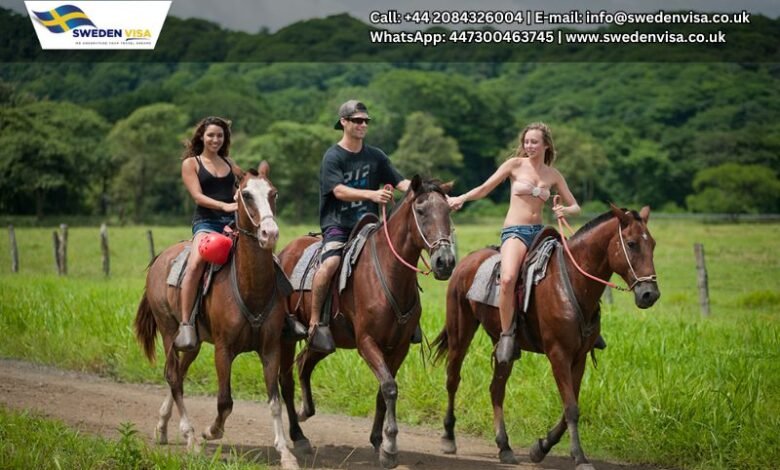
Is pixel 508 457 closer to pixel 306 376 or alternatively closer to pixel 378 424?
pixel 378 424

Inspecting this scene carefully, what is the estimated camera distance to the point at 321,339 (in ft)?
28.2

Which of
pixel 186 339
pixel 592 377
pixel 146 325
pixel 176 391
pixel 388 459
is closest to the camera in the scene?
pixel 388 459

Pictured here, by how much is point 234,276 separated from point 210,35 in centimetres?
7886

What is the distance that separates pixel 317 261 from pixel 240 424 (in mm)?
2419

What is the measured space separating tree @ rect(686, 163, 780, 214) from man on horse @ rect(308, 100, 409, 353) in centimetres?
5519

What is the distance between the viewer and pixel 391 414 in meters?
7.77

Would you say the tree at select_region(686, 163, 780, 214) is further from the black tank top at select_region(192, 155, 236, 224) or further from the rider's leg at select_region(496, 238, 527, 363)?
the black tank top at select_region(192, 155, 236, 224)

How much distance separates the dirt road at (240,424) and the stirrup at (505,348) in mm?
980

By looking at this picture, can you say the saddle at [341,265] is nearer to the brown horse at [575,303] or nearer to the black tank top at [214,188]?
the black tank top at [214,188]

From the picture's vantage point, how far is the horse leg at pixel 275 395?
7875mm

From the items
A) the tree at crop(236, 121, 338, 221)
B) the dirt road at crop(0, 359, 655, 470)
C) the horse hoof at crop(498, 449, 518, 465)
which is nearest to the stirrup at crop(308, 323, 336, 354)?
the dirt road at crop(0, 359, 655, 470)

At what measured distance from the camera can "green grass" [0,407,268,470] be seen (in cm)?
725

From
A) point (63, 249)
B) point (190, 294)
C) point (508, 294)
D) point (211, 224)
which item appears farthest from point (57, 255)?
point (508, 294)

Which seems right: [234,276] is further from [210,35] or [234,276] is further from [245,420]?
[210,35]
